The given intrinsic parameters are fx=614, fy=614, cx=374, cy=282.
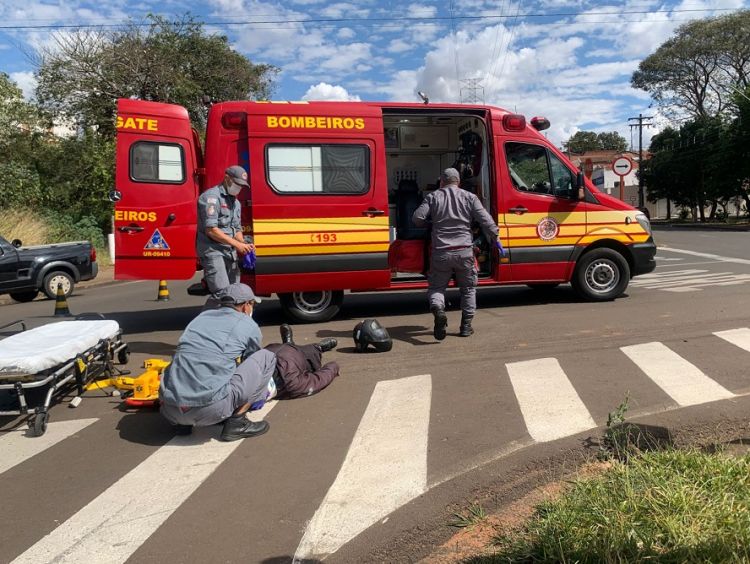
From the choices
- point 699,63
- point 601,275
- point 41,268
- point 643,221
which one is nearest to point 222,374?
point 601,275

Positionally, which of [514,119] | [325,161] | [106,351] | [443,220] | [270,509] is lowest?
[270,509]

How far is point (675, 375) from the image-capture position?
5387 mm

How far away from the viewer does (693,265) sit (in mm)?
14656

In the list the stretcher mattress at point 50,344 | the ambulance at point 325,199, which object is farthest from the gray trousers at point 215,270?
the ambulance at point 325,199

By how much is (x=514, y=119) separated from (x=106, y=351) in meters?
6.07

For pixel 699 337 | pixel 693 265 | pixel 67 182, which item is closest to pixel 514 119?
pixel 699 337

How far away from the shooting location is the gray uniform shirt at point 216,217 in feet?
20.5

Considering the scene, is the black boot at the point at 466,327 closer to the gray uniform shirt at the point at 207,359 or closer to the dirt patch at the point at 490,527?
the gray uniform shirt at the point at 207,359

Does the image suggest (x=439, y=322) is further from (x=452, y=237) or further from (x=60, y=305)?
(x=60, y=305)

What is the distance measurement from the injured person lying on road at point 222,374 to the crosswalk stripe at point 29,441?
2.89ft

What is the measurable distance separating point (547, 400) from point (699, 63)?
5134 cm

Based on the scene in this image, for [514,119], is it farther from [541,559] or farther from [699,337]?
[541,559]

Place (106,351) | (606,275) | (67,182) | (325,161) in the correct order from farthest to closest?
(67,182) → (606,275) → (325,161) → (106,351)

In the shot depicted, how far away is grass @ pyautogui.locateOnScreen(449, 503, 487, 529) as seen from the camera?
3.15 meters
